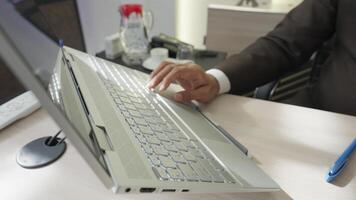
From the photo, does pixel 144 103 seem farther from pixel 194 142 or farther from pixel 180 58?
pixel 180 58

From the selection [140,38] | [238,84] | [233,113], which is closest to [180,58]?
[140,38]

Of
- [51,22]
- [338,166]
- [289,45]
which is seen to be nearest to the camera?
[338,166]

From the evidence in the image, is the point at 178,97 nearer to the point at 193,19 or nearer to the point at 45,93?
the point at 45,93

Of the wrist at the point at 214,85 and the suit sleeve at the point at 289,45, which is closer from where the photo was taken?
the wrist at the point at 214,85

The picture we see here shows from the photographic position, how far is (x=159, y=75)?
2.32 feet

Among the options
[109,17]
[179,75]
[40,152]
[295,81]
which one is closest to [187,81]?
[179,75]

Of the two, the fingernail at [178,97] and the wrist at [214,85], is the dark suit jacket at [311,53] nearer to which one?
the wrist at [214,85]

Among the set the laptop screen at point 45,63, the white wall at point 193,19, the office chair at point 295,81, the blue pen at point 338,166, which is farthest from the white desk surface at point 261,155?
the white wall at point 193,19

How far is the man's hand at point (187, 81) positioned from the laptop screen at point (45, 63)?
0.25 metres

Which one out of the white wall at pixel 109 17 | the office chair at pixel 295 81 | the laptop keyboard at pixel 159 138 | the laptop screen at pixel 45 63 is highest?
the laptop screen at pixel 45 63

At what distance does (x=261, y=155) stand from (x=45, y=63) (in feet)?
1.39

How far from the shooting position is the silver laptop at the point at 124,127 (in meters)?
0.32

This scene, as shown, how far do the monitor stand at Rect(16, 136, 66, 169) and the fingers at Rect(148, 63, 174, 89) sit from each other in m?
0.23

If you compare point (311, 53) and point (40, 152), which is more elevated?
point (40, 152)
